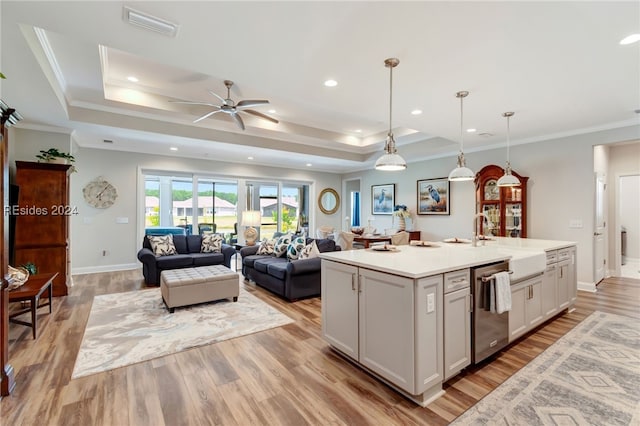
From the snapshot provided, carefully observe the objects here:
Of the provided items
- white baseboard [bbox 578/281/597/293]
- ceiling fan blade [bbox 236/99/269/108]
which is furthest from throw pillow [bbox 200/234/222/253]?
white baseboard [bbox 578/281/597/293]

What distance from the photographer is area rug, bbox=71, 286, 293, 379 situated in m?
2.64

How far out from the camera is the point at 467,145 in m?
5.79

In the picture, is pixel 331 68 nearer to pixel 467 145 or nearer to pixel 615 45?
pixel 615 45

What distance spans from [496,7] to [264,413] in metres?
3.08

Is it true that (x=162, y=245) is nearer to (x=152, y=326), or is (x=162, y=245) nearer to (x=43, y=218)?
(x=43, y=218)

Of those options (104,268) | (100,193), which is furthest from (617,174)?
(104,268)

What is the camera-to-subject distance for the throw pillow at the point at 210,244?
581 cm

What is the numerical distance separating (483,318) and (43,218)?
5.69m

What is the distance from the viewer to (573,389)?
2156mm

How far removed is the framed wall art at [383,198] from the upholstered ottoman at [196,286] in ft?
Result: 16.5

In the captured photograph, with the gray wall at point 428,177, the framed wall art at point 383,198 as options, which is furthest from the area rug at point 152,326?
the framed wall art at point 383,198

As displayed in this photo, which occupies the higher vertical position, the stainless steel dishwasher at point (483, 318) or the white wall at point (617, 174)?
the white wall at point (617, 174)

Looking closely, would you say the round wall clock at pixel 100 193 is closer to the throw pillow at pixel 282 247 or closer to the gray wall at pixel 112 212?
the gray wall at pixel 112 212

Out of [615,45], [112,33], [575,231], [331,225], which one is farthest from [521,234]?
[112,33]
